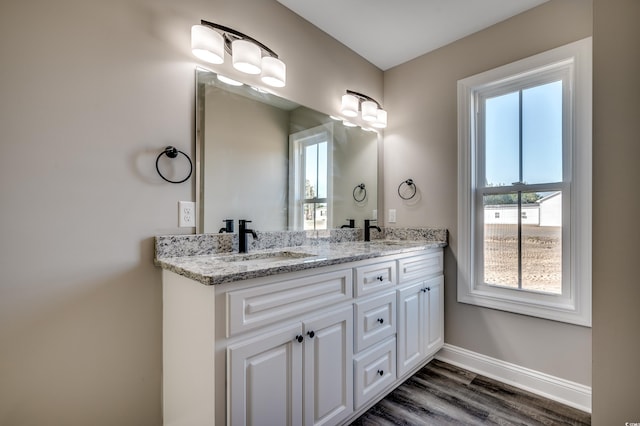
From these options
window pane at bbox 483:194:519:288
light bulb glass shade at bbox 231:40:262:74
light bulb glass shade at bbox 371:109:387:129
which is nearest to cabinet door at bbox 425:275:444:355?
window pane at bbox 483:194:519:288

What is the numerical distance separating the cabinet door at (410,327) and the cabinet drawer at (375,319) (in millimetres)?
90

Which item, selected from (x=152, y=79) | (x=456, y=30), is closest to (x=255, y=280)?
(x=152, y=79)

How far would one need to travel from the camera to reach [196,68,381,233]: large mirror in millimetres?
1509

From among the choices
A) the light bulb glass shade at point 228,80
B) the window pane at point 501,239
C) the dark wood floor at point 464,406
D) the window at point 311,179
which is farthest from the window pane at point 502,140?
the light bulb glass shade at point 228,80

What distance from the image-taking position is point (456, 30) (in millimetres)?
2094

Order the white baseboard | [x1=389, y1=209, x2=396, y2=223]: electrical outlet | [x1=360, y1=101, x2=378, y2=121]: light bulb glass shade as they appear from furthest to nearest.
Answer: [x1=389, y1=209, x2=396, y2=223]: electrical outlet
[x1=360, y1=101, x2=378, y2=121]: light bulb glass shade
the white baseboard

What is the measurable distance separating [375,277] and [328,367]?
1.73 ft

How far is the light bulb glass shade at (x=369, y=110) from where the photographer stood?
7.63 ft

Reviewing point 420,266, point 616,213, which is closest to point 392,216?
point 420,266

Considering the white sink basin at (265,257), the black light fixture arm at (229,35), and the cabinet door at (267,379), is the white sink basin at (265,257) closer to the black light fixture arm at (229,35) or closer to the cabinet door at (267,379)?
the cabinet door at (267,379)

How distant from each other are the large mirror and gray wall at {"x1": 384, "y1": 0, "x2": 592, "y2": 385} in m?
0.36

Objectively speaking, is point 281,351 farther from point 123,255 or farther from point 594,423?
point 594,423

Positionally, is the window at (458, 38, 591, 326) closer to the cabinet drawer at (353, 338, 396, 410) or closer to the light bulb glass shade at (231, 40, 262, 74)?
the cabinet drawer at (353, 338, 396, 410)

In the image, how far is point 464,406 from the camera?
1.67m
